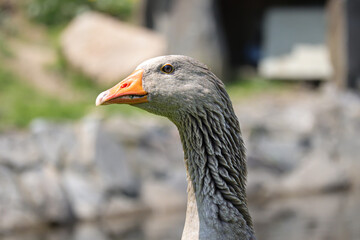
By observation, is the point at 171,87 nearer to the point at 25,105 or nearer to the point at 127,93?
the point at 127,93

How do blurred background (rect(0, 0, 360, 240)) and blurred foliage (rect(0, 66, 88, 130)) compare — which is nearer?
blurred background (rect(0, 0, 360, 240))

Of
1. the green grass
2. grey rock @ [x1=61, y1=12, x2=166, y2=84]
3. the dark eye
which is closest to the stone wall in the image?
the green grass

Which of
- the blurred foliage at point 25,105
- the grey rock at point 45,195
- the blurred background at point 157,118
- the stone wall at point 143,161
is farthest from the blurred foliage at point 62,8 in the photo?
the grey rock at point 45,195

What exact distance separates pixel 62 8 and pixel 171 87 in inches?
499

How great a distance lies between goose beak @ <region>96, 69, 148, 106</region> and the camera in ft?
11.1

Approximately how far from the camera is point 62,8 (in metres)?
15.4

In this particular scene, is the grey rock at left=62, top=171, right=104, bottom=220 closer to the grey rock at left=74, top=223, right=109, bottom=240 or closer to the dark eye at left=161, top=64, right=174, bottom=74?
the grey rock at left=74, top=223, right=109, bottom=240

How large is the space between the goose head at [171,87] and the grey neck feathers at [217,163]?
6cm

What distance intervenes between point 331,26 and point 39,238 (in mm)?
7777

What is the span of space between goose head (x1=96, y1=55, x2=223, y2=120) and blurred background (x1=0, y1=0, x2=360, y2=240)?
458 centimetres

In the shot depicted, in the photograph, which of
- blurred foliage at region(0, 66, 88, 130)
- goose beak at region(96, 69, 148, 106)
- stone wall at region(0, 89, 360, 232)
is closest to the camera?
goose beak at region(96, 69, 148, 106)

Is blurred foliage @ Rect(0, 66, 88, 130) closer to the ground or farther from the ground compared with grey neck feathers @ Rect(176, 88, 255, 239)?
closer to the ground

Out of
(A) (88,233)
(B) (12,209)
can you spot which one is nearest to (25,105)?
(B) (12,209)

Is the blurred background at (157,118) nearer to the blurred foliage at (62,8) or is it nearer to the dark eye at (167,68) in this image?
the blurred foliage at (62,8)
